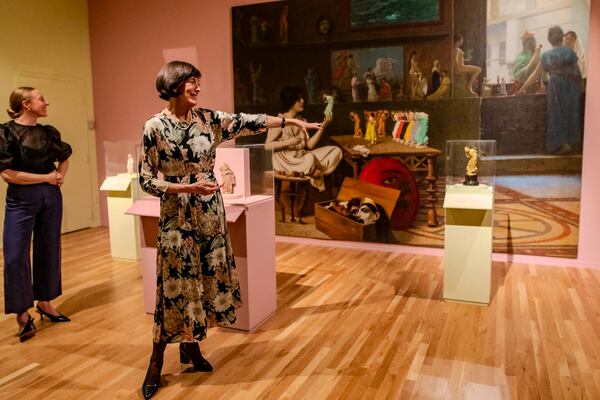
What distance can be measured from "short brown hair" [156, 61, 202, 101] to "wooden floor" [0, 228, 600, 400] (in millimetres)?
1638

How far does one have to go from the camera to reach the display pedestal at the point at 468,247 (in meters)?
4.09

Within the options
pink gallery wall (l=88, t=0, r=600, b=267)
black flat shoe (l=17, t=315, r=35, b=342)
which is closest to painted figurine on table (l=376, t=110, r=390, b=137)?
pink gallery wall (l=88, t=0, r=600, b=267)

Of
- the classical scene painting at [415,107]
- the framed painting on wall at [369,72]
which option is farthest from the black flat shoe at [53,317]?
the framed painting on wall at [369,72]

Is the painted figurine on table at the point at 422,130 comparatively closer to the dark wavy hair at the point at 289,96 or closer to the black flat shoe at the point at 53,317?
the dark wavy hair at the point at 289,96

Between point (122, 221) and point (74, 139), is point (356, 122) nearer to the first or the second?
point (122, 221)

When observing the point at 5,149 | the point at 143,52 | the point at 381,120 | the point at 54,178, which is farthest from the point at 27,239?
the point at 143,52

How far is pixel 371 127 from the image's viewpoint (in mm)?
5973

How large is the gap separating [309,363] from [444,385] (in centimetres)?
81

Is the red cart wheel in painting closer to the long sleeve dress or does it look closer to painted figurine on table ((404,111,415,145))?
painted figurine on table ((404,111,415,145))

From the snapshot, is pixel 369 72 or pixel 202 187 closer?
pixel 202 187

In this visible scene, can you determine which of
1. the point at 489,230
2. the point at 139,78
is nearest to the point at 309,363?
the point at 489,230

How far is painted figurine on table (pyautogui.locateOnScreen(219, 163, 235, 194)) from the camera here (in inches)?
147

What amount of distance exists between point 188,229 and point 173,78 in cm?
78

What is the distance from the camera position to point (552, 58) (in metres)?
5.10
